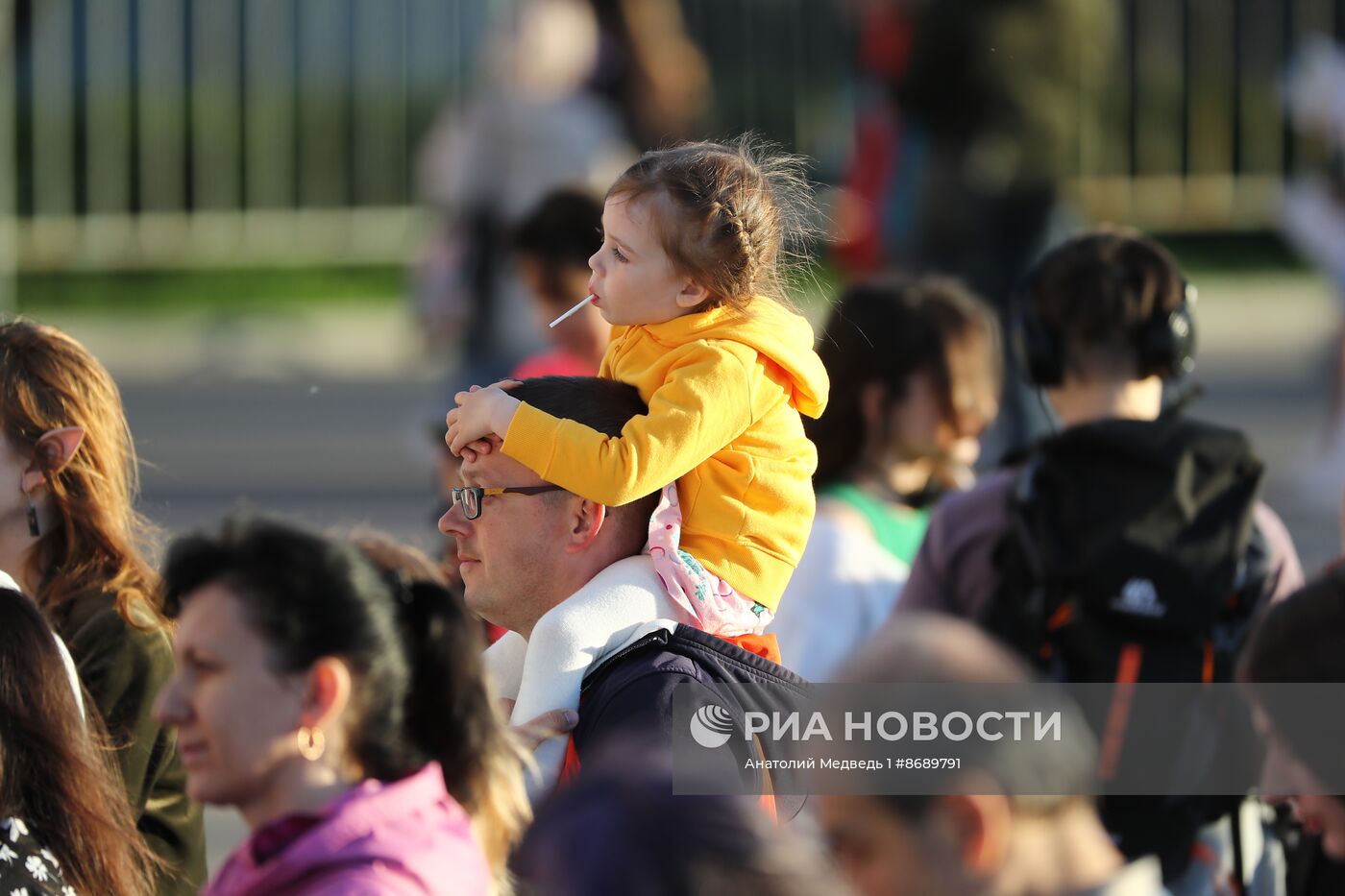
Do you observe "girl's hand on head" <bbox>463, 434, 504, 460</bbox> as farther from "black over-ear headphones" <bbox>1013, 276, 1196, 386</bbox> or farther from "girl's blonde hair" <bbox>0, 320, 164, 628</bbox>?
"black over-ear headphones" <bbox>1013, 276, 1196, 386</bbox>

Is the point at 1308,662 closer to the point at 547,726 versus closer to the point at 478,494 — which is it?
the point at 547,726

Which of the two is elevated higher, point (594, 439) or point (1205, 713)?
point (594, 439)

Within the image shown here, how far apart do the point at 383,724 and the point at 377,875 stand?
0.21 meters

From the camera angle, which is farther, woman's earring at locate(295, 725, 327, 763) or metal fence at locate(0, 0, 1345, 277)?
metal fence at locate(0, 0, 1345, 277)

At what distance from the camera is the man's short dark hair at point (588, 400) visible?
2766 millimetres

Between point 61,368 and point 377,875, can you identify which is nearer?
point 377,875

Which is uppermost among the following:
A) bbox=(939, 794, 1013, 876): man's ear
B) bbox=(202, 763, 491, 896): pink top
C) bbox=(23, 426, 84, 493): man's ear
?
bbox=(23, 426, 84, 493): man's ear

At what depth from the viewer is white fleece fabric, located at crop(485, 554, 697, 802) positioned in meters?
2.70

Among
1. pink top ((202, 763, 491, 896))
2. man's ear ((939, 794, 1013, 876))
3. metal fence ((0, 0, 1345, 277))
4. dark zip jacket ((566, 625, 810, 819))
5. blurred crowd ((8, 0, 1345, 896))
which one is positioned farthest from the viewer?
metal fence ((0, 0, 1345, 277))

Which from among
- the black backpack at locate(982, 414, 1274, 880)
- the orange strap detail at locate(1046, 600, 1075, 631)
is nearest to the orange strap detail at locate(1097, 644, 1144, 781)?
the black backpack at locate(982, 414, 1274, 880)

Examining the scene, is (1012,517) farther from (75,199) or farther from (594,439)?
(75,199)

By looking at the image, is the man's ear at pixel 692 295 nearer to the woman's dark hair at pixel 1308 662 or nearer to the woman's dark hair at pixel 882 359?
the woman's dark hair at pixel 1308 662

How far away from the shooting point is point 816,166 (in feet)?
10.5

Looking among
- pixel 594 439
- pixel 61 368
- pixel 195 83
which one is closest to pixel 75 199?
pixel 195 83
